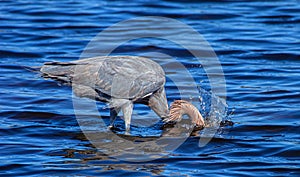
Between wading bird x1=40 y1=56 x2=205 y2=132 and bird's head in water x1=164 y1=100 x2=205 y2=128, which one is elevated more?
wading bird x1=40 y1=56 x2=205 y2=132

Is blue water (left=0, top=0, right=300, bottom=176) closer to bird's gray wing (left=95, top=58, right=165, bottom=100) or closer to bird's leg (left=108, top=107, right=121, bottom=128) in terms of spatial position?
bird's leg (left=108, top=107, right=121, bottom=128)

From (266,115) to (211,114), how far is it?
76 cm

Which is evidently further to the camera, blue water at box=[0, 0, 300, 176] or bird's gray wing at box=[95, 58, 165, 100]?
bird's gray wing at box=[95, 58, 165, 100]

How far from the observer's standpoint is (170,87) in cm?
1077

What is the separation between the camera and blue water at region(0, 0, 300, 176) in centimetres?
733

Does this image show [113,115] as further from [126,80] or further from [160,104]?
[160,104]

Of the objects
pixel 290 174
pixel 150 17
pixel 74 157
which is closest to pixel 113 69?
pixel 74 157

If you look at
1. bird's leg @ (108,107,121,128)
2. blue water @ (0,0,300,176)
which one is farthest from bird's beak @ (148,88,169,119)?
bird's leg @ (108,107,121,128)

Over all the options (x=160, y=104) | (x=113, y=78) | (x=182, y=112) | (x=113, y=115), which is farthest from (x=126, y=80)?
A: (x=182, y=112)

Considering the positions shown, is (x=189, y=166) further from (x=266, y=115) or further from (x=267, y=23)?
(x=267, y=23)

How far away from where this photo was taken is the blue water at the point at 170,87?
24.1 ft

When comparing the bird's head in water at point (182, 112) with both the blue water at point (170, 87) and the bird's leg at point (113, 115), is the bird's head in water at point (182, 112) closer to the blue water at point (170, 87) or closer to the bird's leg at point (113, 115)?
the blue water at point (170, 87)

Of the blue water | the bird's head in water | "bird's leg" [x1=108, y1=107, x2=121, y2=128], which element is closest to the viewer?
the blue water

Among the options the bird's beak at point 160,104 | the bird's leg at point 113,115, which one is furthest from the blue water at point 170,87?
the bird's leg at point 113,115
